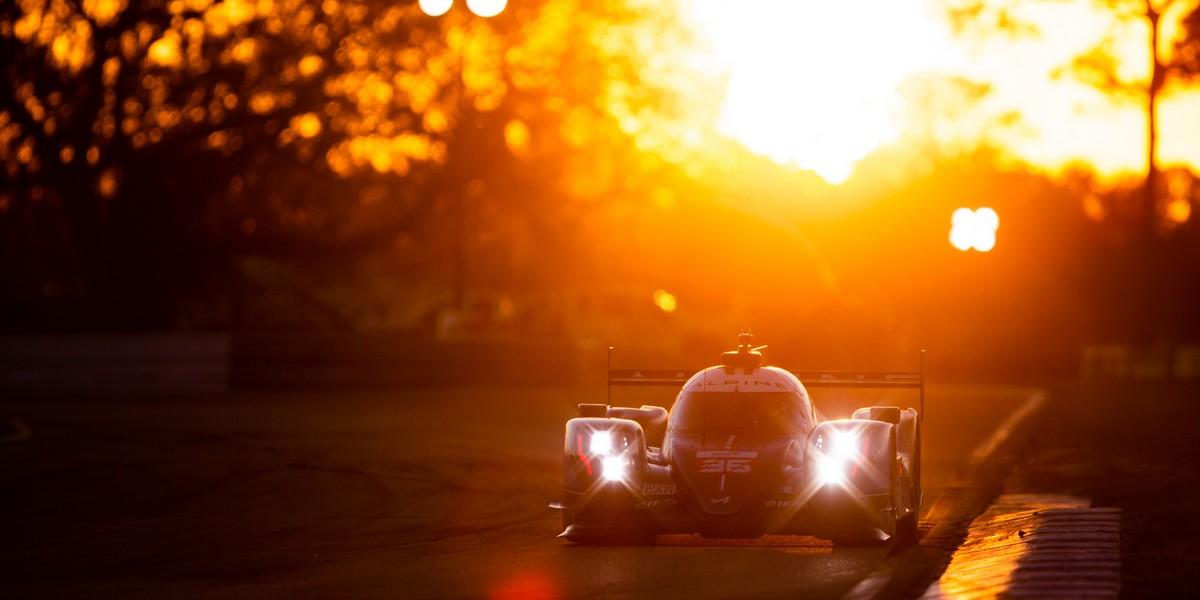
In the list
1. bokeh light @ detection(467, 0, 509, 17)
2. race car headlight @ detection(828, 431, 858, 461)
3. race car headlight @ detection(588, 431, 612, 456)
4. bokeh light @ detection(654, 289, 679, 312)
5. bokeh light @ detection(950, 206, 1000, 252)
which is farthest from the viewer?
bokeh light @ detection(654, 289, 679, 312)

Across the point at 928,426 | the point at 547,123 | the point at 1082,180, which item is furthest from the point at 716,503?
the point at 1082,180

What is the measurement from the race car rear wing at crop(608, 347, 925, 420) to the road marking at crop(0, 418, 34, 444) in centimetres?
1058

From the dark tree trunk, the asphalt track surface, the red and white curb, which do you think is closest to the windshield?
the asphalt track surface

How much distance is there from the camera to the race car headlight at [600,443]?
11969mm

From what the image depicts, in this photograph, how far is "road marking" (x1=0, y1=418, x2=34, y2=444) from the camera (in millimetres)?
21603

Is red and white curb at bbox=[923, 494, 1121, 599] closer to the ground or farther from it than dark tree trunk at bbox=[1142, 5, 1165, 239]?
closer to the ground

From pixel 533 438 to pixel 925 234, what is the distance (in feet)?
160

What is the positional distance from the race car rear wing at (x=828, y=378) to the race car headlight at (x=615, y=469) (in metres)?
1.30

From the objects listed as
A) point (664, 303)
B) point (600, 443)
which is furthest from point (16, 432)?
point (664, 303)

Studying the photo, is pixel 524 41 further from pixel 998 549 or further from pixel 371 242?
pixel 998 549

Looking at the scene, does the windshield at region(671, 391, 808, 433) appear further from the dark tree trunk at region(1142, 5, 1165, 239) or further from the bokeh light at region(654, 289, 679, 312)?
the bokeh light at region(654, 289, 679, 312)

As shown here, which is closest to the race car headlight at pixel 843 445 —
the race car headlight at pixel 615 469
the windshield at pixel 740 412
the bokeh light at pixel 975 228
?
the windshield at pixel 740 412

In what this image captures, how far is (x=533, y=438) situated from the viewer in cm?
2234

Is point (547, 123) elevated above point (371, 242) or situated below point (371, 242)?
above
